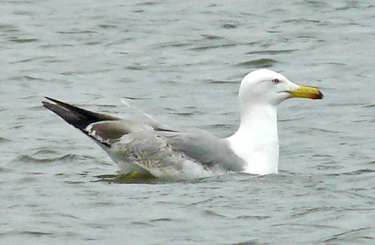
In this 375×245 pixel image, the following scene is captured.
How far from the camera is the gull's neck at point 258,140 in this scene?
9.56m

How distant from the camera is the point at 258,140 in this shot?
9703mm

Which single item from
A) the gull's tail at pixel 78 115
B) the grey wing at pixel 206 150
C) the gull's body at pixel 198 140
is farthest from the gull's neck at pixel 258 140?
the gull's tail at pixel 78 115

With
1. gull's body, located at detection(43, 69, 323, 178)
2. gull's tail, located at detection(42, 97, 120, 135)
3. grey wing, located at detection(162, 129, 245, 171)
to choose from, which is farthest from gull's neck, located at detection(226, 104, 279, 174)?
gull's tail, located at detection(42, 97, 120, 135)

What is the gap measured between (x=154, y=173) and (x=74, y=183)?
2.50 ft

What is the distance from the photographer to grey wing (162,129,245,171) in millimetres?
9406

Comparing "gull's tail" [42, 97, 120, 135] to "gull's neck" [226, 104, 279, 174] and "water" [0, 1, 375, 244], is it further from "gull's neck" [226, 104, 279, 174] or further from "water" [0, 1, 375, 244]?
"gull's neck" [226, 104, 279, 174]

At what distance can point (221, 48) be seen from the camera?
15.2 m

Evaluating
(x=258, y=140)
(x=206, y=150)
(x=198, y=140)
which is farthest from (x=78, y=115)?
(x=258, y=140)

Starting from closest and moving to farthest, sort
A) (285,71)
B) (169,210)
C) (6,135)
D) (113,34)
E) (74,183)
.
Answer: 1. (169,210)
2. (74,183)
3. (6,135)
4. (285,71)
5. (113,34)

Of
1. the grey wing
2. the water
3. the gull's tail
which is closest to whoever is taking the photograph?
the water

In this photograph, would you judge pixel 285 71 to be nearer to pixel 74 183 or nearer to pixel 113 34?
pixel 113 34

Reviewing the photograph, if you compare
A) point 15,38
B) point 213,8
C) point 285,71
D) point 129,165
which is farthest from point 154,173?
point 213,8

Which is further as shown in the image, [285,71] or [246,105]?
[285,71]

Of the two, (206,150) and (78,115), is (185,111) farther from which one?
(206,150)
